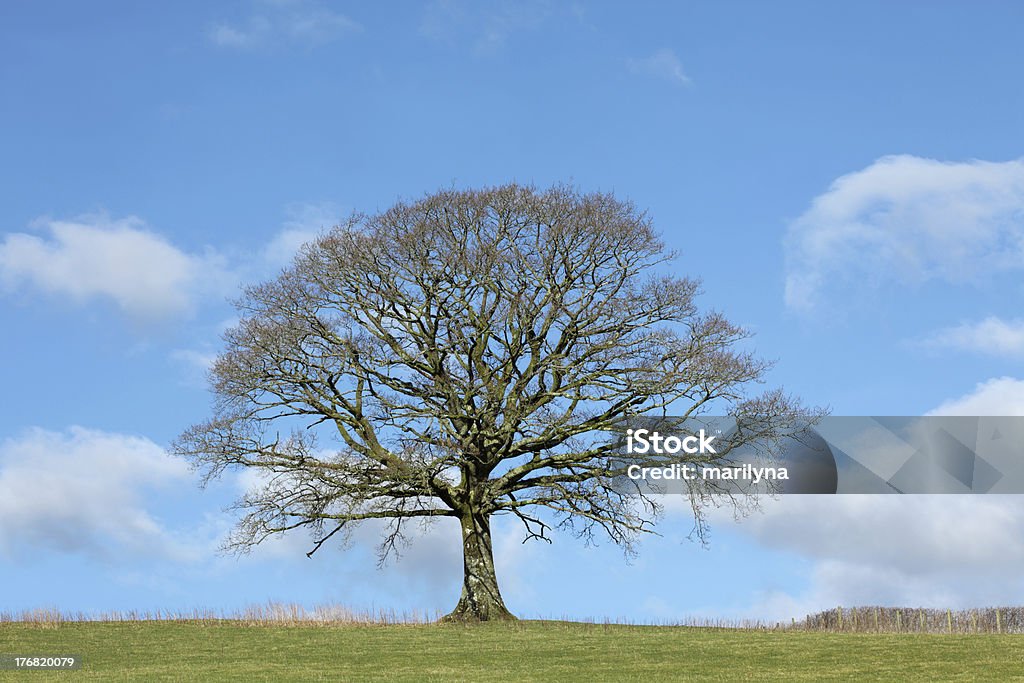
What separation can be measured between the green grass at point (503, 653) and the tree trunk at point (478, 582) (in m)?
0.91

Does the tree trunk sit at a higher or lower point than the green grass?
higher

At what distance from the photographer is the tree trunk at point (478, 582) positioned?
2983 cm

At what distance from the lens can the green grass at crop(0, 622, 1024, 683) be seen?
19672mm

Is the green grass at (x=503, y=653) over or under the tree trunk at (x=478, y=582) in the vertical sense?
under

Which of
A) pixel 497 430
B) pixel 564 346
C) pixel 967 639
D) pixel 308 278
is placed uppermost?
pixel 308 278

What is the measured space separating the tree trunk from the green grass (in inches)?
36.0

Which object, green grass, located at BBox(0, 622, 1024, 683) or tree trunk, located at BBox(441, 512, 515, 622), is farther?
tree trunk, located at BBox(441, 512, 515, 622)

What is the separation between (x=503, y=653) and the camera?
2311 cm

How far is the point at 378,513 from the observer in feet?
97.8

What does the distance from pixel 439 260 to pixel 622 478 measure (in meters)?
7.79

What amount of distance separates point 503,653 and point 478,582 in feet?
22.8

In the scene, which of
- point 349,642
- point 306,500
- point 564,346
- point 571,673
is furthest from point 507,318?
point 571,673

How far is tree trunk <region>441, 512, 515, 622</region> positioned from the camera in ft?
97.9

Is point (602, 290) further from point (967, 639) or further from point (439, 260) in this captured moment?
point (967, 639)
